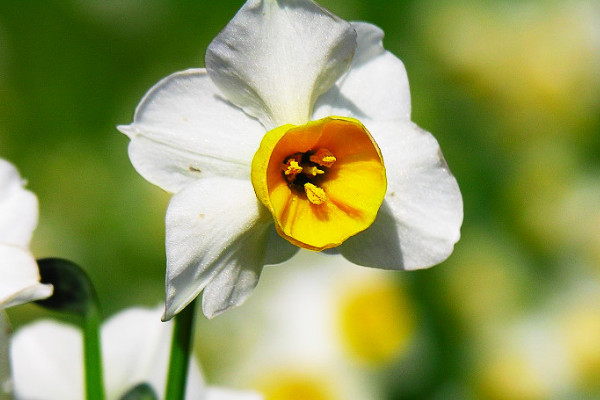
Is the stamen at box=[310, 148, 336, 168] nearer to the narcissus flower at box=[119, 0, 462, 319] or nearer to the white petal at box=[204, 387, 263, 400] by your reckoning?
the narcissus flower at box=[119, 0, 462, 319]

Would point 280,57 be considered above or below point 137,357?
above

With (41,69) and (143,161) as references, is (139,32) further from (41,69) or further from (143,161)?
(143,161)

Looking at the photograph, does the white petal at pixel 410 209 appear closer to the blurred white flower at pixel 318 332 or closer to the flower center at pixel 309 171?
the flower center at pixel 309 171

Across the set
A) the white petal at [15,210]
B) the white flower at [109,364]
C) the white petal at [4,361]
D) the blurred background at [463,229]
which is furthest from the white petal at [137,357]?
the blurred background at [463,229]

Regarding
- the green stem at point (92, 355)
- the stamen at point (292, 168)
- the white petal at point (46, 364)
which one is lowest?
the white petal at point (46, 364)

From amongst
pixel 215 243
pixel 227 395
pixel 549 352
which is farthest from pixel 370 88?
pixel 549 352

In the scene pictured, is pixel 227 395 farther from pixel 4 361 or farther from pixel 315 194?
pixel 315 194
